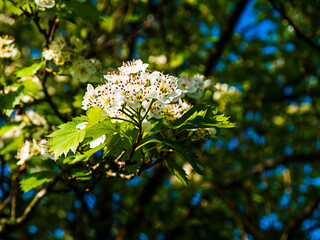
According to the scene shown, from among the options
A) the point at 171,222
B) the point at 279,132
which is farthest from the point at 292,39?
the point at 171,222

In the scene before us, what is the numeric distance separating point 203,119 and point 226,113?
2.55 m

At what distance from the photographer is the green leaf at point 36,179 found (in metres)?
2.35

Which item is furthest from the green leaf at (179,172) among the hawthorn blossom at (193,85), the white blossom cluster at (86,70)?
the white blossom cluster at (86,70)

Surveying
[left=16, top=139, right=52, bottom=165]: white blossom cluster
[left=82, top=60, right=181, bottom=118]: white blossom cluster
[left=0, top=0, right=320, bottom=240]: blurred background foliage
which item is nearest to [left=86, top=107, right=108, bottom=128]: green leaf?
[left=82, top=60, right=181, bottom=118]: white blossom cluster

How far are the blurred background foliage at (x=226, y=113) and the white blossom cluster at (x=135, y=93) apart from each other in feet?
7.48

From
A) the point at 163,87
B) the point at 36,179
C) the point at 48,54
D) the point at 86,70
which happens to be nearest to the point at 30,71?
the point at 48,54

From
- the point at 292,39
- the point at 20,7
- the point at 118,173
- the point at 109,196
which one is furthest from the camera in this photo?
the point at 109,196

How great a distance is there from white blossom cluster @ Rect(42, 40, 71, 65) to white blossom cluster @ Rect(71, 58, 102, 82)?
0.10 metres

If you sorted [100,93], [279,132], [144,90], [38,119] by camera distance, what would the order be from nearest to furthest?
1. [144,90]
2. [100,93]
3. [38,119]
4. [279,132]

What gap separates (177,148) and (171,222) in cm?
421

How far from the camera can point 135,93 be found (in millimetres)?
1656

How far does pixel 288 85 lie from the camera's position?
6.16 metres

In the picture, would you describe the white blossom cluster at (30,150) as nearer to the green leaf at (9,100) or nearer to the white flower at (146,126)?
the green leaf at (9,100)

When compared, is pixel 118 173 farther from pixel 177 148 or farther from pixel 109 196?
pixel 109 196
